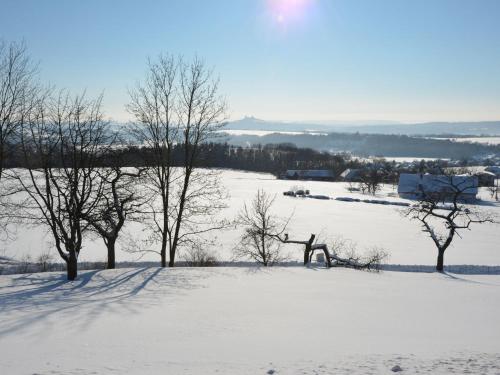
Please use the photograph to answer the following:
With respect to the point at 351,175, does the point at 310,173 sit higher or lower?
higher

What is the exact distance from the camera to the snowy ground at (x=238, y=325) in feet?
21.8

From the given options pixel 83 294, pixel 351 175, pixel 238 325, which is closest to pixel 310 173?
pixel 351 175

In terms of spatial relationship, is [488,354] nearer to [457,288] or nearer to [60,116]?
[457,288]

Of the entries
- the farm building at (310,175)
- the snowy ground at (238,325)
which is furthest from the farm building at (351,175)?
the snowy ground at (238,325)

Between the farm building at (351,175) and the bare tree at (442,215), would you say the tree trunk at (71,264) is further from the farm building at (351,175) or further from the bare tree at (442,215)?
the farm building at (351,175)

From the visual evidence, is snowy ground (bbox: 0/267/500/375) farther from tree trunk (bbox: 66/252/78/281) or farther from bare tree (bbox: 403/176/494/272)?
bare tree (bbox: 403/176/494/272)

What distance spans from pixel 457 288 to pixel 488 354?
26.4 feet

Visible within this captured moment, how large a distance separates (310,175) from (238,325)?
120 m

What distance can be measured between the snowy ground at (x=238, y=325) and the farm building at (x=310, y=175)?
11172 cm

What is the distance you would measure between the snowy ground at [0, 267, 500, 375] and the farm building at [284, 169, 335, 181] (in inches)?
4399

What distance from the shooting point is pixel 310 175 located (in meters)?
127

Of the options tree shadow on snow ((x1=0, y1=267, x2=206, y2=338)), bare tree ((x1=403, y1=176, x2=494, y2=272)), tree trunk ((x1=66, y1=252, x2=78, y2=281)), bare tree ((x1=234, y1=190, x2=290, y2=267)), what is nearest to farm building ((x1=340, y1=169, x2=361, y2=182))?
bare tree ((x1=403, y1=176, x2=494, y2=272))

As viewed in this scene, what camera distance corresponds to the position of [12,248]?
27328 millimetres

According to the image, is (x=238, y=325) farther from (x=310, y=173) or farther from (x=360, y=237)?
(x=310, y=173)
